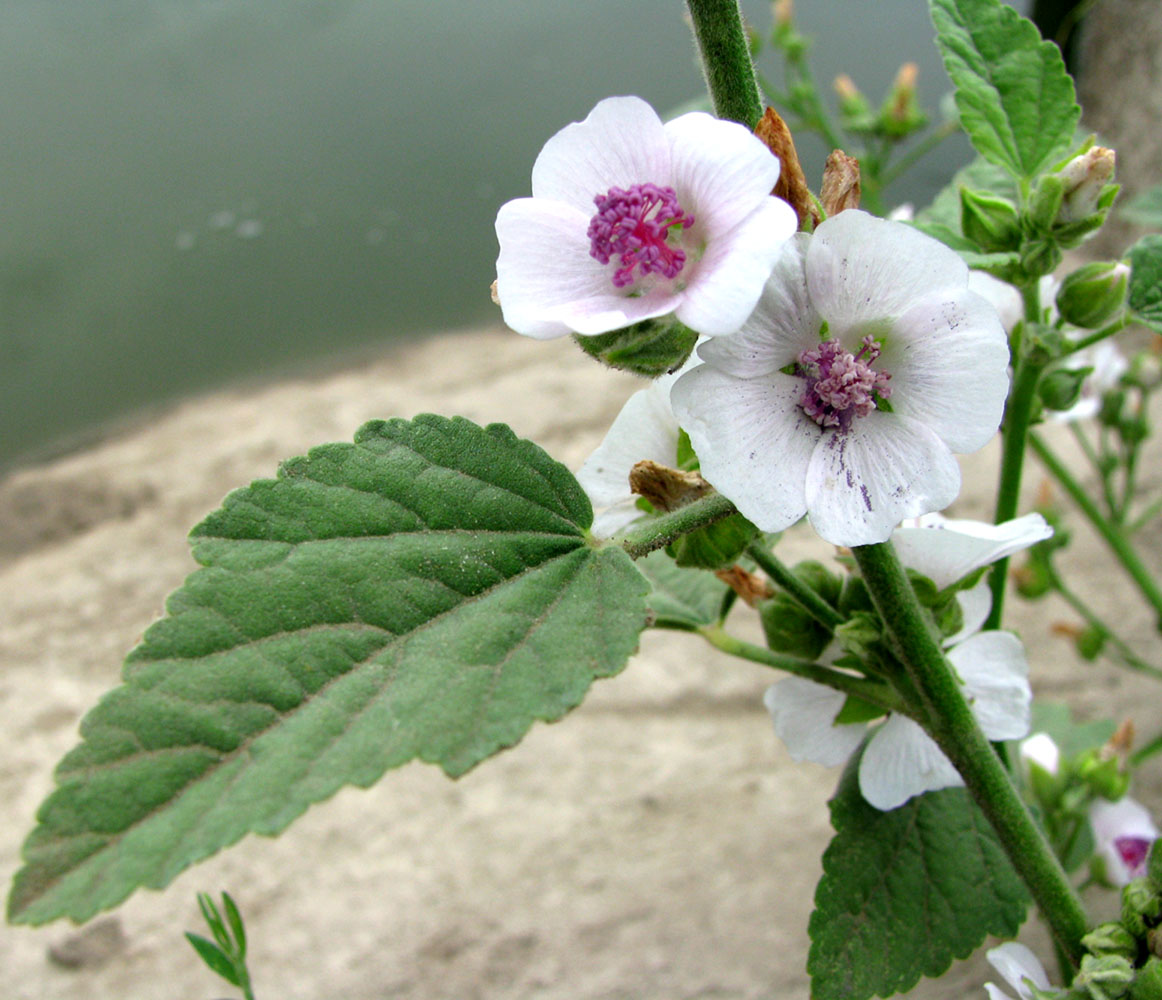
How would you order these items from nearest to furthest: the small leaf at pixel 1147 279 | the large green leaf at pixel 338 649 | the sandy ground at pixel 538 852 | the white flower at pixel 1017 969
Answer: the large green leaf at pixel 338 649 < the white flower at pixel 1017 969 < the small leaf at pixel 1147 279 < the sandy ground at pixel 538 852

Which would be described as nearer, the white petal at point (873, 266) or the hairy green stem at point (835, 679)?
the white petal at point (873, 266)

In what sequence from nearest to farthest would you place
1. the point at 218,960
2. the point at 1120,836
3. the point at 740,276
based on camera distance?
the point at 740,276 → the point at 218,960 → the point at 1120,836

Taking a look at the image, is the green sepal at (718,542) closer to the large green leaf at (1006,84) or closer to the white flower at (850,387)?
the white flower at (850,387)

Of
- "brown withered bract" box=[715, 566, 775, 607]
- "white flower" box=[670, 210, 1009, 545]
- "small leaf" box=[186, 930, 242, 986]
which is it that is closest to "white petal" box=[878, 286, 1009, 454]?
"white flower" box=[670, 210, 1009, 545]

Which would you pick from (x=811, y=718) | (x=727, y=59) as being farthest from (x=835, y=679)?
(x=727, y=59)

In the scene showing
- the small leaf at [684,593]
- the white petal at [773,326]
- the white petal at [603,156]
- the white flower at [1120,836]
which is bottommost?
Result: the white flower at [1120,836]

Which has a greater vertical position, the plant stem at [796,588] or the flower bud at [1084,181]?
the flower bud at [1084,181]

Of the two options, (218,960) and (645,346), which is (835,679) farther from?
(218,960)

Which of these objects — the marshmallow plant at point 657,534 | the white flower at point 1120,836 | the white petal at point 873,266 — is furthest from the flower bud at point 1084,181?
the white flower at point 1120,836
